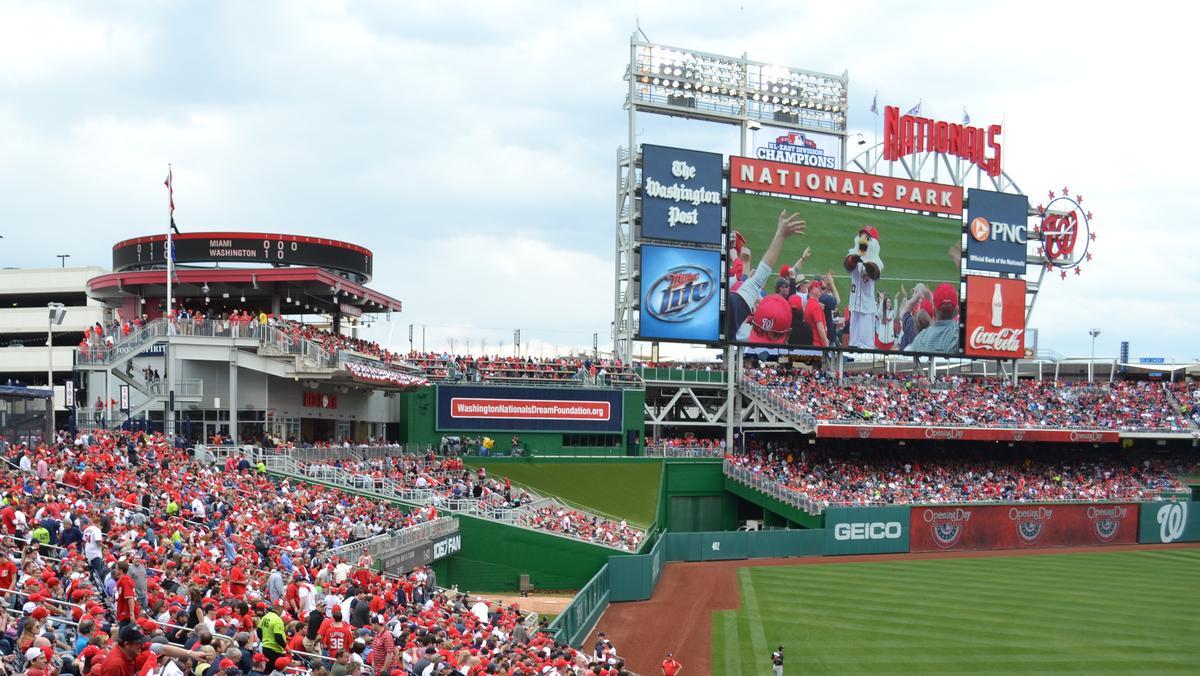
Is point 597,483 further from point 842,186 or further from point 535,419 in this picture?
point 842,186

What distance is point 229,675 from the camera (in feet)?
31.8

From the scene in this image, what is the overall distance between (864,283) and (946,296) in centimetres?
497

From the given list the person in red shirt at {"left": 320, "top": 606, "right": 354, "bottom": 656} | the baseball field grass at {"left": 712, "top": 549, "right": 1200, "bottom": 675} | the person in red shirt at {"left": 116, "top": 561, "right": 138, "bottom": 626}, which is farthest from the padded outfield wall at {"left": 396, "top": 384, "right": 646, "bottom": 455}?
the person in red shirt at {"left": 116, "top": 561, "right": 138, "bottom": 626}

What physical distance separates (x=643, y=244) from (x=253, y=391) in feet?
59.5

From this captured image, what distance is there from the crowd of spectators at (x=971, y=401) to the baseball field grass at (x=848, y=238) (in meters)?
4.47

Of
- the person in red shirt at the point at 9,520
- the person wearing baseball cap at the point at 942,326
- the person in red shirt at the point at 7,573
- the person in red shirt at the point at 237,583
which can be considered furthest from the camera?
the person wearing baseball cap at the point at 942,326

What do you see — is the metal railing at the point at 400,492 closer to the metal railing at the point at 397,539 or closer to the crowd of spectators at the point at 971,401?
the metal railing at the point at 397,539

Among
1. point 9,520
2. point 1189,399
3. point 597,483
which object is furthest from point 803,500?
point 9,520

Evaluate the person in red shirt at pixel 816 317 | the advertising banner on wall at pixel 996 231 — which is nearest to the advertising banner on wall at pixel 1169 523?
the advertising banner on wall at pixel 996 231

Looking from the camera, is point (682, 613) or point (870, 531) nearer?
point (682, 613)

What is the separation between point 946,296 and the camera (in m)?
50.9

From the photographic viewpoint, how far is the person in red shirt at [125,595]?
1257cm

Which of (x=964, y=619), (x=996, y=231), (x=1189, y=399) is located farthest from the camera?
(x=1189, y=399)

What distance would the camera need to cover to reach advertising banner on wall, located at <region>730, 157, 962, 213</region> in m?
47.2
